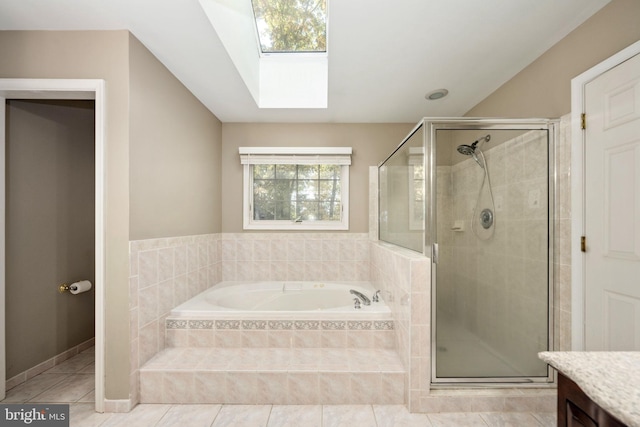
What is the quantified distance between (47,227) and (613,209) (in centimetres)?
353

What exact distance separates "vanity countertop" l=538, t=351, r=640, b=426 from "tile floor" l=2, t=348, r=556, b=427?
1.05 meters

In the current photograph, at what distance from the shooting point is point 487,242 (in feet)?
5.57

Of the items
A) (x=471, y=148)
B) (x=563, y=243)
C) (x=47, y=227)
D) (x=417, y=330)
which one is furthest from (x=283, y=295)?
(x=563, y=243)

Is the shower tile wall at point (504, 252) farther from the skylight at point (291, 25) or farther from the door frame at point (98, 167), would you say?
the door frame at point (98, 167)

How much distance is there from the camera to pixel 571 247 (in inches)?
59.2

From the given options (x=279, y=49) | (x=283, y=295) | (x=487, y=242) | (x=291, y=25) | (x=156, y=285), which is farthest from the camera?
(x=283, y=295)

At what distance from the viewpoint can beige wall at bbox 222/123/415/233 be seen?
9.66ft

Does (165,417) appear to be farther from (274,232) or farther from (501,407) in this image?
(501,407)

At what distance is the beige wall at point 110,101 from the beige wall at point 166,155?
48 mm

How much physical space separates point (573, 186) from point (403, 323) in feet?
4.08

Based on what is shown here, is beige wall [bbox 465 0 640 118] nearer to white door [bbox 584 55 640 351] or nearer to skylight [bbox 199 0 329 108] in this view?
white door [bbox 584 55 640 351]

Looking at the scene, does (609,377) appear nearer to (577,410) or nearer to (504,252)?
(577,410)

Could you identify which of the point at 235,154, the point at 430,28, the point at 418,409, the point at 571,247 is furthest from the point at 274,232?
the point at 571,247

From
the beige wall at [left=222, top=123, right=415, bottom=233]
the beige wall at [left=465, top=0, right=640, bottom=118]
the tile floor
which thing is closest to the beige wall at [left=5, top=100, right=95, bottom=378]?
the tile floor
